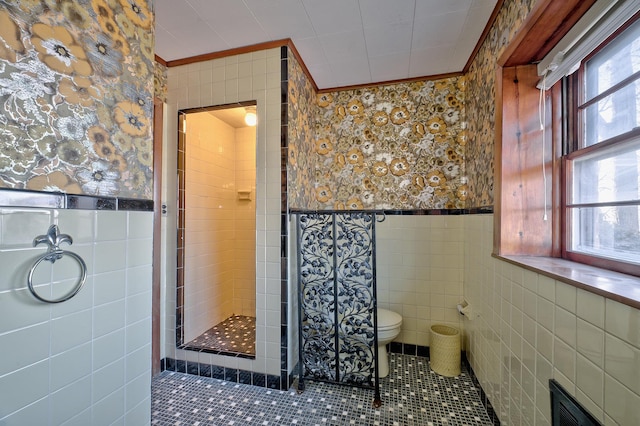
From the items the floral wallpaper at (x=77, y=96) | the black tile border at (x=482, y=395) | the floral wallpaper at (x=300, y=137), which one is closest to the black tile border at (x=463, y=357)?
the black tile border at (x=482, y=395)

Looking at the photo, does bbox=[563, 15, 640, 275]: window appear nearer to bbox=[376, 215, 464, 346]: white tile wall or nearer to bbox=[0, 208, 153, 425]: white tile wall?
bbox=[376, 215, 464, 346]: white tile wall

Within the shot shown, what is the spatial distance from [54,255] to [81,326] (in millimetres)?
278

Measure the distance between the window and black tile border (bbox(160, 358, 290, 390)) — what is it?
1909 millimetres

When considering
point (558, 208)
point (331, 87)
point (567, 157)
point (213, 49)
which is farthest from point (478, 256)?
point (213, 49)

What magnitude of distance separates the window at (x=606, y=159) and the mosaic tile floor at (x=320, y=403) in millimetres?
1153

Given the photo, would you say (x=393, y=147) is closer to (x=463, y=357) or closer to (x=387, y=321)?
(x=387, y=321)

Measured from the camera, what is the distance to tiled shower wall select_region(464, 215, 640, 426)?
2.31 feet

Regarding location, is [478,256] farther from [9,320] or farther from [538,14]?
[9,320]

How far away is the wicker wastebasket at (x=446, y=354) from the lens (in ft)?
6.52

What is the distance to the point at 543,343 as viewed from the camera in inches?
41.4

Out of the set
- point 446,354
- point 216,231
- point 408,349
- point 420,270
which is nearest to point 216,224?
point 216,231

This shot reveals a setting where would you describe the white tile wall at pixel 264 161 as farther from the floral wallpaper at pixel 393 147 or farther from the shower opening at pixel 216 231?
the floral wallpaper at pixel 393 147

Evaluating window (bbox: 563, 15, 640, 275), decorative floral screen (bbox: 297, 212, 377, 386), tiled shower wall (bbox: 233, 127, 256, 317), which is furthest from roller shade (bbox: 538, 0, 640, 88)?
tiled shower wall (bbox: 233, 127, 256, 317)

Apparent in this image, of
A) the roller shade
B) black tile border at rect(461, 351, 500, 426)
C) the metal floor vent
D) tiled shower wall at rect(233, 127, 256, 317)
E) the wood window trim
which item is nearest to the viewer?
the metal floor vent
